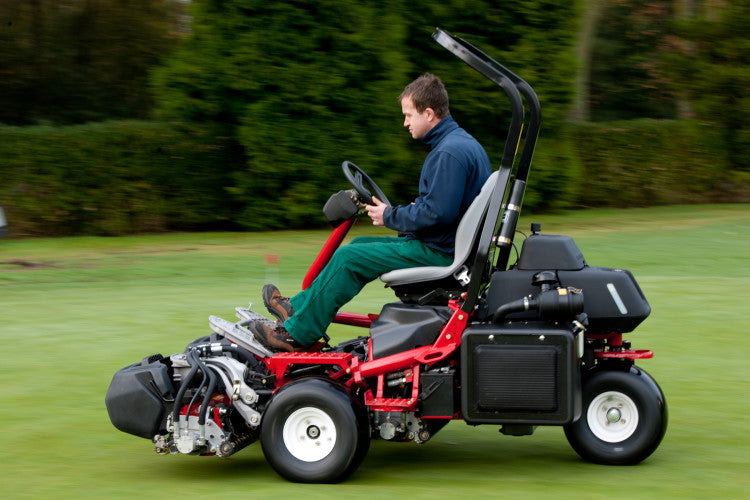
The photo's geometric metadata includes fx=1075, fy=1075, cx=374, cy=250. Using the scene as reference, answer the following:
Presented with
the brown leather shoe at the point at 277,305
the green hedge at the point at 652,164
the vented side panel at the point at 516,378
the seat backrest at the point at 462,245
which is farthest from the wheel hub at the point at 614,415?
the green hedge at the point at 652,164

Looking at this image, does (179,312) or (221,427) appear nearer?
(221,427)

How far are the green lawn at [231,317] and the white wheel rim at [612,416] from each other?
17 centimetres

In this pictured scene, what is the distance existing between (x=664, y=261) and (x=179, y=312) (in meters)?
6.43

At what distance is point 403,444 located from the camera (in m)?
5.92

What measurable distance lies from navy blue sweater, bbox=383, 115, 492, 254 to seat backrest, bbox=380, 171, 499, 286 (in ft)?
0.23

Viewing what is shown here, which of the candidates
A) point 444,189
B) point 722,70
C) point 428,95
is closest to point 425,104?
point 428,95

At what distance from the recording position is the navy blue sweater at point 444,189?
5.06 meters

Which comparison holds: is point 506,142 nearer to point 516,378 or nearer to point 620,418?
point 516,378

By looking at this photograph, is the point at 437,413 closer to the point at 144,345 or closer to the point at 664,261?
the point at 144,345

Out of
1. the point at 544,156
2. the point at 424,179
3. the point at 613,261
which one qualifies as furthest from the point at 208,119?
the point at 424,179

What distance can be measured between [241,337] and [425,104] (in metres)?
1.47

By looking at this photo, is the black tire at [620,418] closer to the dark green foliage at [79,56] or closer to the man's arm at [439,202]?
the man's arm at [439,202]

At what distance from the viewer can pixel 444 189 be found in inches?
199

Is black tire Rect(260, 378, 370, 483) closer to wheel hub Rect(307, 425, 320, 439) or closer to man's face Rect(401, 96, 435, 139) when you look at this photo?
wheel hub Rect(307, 425, 320, 439)
